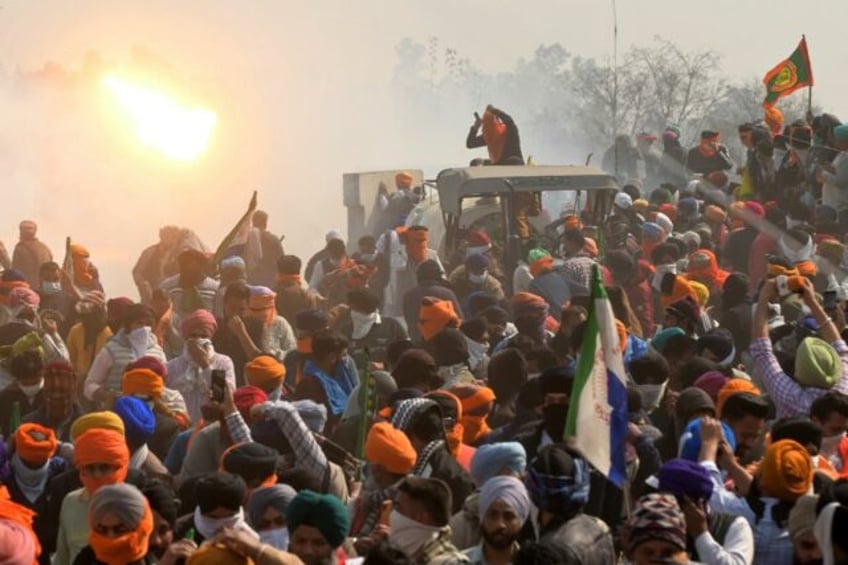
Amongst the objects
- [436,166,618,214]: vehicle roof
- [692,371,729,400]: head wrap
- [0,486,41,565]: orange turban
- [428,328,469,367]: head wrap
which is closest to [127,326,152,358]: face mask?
[428,328,469,367]: head wrap

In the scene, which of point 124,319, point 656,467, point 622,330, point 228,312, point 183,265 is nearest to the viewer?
point 656,467

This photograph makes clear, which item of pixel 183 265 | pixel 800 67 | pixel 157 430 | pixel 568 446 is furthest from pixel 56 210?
pixel 568 446

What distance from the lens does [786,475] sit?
8.04m

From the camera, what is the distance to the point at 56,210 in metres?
33.4

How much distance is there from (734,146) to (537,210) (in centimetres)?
3795

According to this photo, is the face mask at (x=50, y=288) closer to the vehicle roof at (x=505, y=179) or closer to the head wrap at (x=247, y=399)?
the vehicle roof at (x=505, y=179)

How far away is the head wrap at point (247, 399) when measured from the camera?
34.0 ft

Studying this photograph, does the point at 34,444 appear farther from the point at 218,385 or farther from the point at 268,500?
the point at 268,500

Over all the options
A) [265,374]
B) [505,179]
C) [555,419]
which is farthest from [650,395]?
[505,179]

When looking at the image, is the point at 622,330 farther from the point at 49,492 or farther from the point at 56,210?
the point at 56,210

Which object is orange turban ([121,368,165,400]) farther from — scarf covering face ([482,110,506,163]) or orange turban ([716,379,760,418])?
scarf covering face ([482,110,506,163])

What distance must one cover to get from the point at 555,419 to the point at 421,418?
0.64 meters

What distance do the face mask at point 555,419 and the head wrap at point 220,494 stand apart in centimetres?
171

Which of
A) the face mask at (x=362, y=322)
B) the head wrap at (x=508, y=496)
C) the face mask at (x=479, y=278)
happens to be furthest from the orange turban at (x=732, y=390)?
the face mask at (x=479, y=278)
